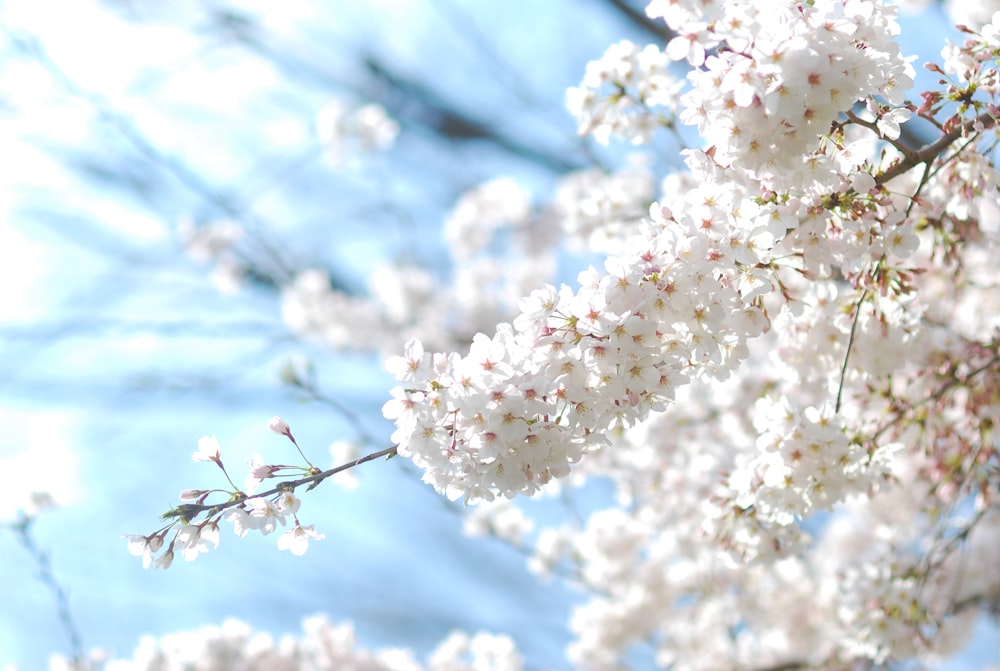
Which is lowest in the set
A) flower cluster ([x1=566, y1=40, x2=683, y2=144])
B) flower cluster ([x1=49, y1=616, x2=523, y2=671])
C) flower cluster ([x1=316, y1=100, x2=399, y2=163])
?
flower cluster ([x1=49, y1=616, x2=523, y2=671])

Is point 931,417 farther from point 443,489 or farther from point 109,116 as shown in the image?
point 109,116

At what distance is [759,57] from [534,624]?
7.81 m

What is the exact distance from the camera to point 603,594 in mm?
5414

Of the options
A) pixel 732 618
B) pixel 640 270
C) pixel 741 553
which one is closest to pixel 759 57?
pixel 640 270

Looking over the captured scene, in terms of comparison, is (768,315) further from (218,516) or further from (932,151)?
(218,516)

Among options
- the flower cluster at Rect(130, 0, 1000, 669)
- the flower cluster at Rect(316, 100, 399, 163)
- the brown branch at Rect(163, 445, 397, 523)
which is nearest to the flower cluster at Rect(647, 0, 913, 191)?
the flower cluster at Rect(130, 0, 1000, 669)

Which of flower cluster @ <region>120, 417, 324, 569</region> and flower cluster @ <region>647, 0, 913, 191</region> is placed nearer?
flower cluster @ <region>647, 0, 913, 191</region>

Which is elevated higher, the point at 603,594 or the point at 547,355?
the point at 603,594

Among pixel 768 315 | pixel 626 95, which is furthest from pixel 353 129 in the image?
pixel 768 315

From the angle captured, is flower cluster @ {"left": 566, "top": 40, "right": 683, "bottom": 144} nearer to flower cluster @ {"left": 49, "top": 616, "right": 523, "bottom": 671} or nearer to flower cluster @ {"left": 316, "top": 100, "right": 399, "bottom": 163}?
flower cluster @ {"left": 49, "top": 616, "right": 523, "bottom": 671}

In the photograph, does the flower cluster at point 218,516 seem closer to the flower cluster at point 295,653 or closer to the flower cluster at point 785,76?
the flower cluster at point 785,76

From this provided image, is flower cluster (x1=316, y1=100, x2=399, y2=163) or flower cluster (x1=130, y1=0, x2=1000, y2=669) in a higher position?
flower cluster (x1=316, y1=100, x2=399, y2=163)

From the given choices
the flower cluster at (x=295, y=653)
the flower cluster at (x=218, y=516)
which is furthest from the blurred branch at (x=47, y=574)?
the flower cluster at (x=218, y=516)

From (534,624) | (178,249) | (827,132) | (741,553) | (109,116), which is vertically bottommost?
(741,553)
